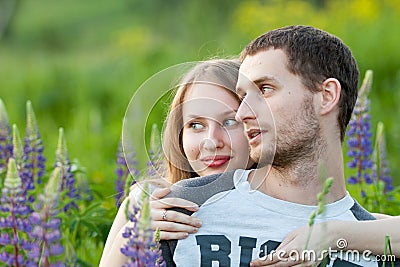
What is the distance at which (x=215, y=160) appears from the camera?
133 inches

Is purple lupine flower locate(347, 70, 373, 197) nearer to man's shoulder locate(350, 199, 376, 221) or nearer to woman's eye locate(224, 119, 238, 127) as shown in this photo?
man's shoulder locate(350, 199, 376, 221)

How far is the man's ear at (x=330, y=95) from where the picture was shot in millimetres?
3263

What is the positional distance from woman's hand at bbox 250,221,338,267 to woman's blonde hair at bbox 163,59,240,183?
0.59 meters

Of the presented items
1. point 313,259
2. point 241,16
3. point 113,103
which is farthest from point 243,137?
point 241,16

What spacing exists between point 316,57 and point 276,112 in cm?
27

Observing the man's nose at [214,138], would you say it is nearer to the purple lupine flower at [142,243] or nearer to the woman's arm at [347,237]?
the woman's arm at [347,237]

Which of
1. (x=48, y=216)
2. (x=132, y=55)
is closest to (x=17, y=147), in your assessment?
(x=48, y=216)

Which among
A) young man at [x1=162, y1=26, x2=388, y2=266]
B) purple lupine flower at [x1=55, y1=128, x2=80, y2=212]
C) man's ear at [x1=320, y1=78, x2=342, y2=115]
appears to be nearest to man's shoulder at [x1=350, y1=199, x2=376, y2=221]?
young man at [x1=162, y1=26, x2=388, y2=266]

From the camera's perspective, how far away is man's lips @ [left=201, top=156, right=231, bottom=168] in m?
3.36

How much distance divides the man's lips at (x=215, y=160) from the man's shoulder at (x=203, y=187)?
9 centimetres

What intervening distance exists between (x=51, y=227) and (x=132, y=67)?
25.5 ft

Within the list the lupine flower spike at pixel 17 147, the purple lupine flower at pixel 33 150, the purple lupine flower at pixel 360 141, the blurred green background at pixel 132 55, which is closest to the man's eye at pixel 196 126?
the blurred green background at pixel 132 55

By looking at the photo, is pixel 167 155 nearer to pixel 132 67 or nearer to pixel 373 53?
pixel 373 53

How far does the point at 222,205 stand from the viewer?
325 centimetres
